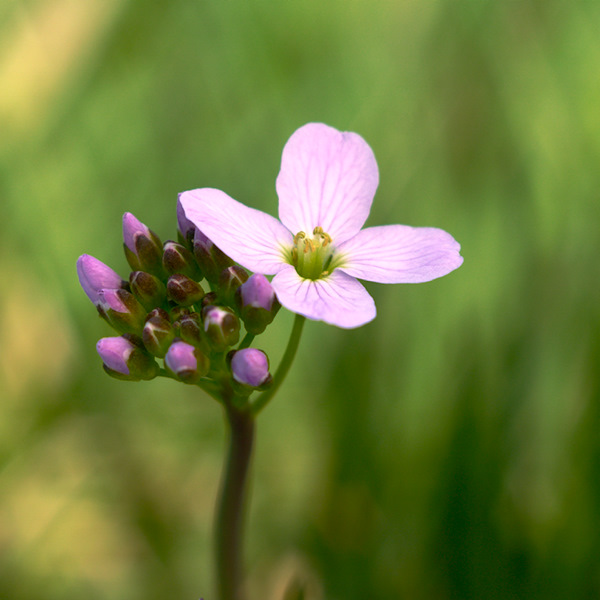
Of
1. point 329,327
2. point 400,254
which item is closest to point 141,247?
point 400,254

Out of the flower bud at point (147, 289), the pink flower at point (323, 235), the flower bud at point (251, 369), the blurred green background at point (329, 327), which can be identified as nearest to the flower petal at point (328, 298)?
the pink flower at point (323, 235)

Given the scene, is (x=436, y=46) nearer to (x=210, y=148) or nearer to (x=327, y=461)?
(x=210, y=148)

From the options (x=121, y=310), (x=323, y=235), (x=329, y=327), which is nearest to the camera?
(x=121, y=310)

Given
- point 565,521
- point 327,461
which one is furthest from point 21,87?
point 565,521

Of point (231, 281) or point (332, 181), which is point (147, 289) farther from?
point (332, 181)

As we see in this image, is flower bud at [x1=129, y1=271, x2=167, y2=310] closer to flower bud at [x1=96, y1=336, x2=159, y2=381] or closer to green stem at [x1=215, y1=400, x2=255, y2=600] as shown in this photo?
flower bud at [x1=96, y1=336, x2=159, y2=381]
